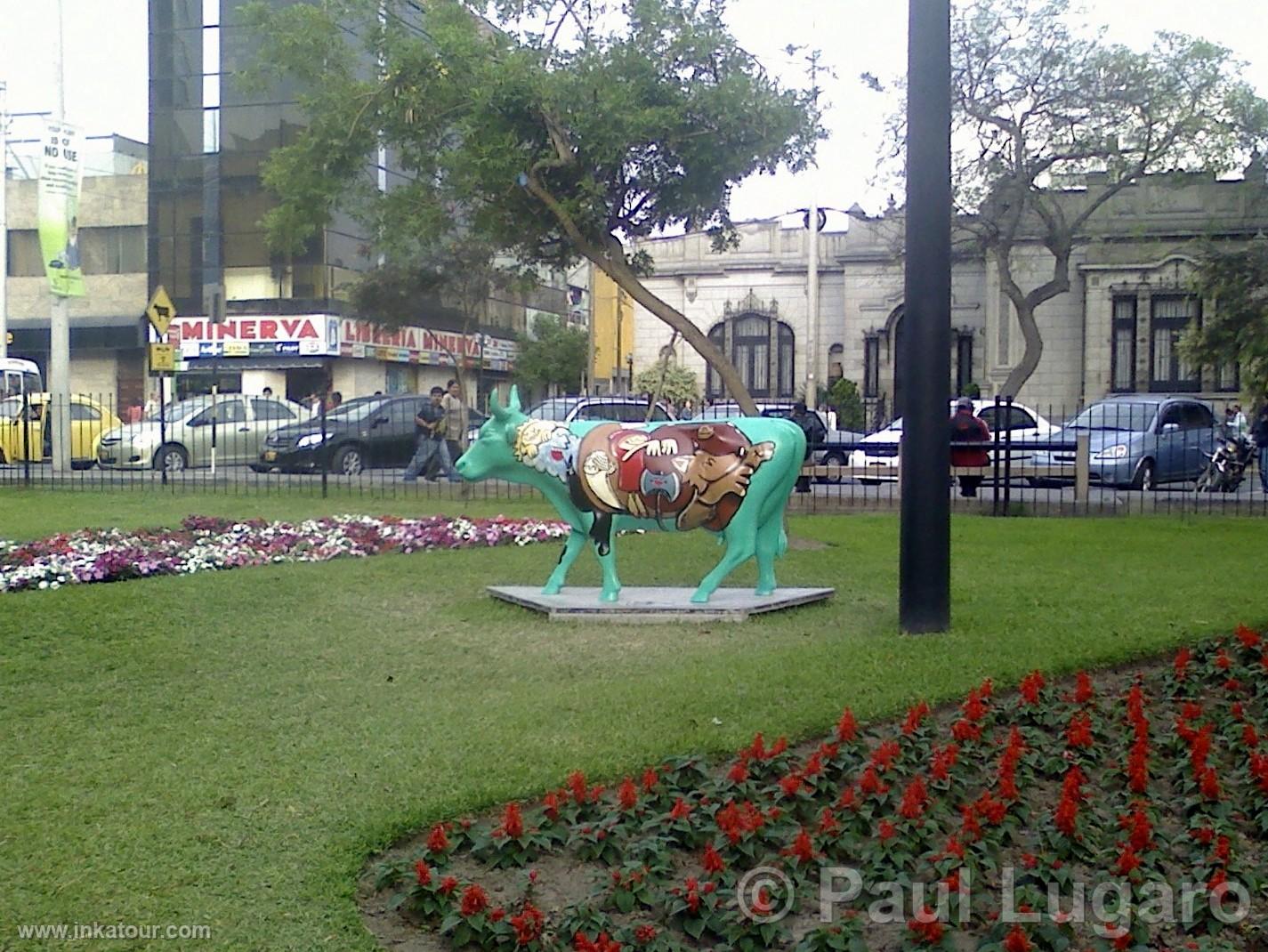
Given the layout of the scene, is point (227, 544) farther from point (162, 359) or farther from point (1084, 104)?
point (1084, 104)

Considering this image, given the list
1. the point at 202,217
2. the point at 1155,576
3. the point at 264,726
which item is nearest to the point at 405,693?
the point at 264,726

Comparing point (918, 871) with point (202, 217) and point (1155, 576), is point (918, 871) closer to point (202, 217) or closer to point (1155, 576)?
point (1155, 576)

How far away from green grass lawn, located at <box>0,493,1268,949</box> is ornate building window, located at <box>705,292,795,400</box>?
30.9m

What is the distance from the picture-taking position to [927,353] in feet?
25.7

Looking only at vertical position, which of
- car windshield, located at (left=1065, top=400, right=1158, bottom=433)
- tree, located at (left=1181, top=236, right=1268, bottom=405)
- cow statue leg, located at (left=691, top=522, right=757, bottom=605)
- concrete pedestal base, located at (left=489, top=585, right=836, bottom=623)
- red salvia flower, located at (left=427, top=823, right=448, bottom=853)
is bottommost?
red salvia flower, located at (left=427, top=823, right=448, bottom=853)

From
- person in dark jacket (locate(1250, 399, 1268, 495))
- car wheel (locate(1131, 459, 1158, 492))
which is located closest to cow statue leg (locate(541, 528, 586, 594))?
person in dark jacket (locate(1250, 399, 1268, 495))

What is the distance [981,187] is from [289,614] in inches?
973

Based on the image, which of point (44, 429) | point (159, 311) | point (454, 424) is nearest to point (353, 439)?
point (454, 424)

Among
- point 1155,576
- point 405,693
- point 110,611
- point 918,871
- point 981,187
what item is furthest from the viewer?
point 981,187

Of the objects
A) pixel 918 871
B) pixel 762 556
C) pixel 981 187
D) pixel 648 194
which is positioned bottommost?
pixel 918 871

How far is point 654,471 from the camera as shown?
8461 millimetres

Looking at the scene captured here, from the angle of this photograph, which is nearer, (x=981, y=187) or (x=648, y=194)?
(x=648, y=194)

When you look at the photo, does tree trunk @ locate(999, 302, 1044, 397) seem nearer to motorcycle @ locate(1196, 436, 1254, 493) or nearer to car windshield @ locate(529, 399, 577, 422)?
motorcycle @ locate(1196, 436, 1254, 493)

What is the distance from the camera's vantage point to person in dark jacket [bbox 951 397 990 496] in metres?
16.5
